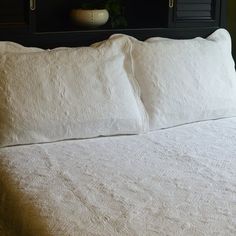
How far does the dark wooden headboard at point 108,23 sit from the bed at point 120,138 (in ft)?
0.30

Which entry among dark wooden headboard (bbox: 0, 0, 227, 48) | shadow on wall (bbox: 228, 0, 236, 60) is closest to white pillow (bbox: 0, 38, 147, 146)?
dark wooden headboard (bbox: 0, 0, 227, 48)

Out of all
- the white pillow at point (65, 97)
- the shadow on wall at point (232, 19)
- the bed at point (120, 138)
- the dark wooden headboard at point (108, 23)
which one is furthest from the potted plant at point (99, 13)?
the shadow on wall at point (232, 19)

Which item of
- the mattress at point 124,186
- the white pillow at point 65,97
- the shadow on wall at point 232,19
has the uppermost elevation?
the shadow on wall at point 232,19

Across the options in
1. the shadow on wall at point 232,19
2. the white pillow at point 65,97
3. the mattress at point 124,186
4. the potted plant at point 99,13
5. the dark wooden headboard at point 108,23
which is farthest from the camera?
the shadow on wall at point 232,19

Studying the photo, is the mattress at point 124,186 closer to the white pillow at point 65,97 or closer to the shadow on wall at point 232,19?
the white pillow at point 65,97

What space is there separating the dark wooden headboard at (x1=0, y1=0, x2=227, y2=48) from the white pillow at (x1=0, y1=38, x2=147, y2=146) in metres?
0.21

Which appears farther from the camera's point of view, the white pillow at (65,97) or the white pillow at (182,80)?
the white pillow at (182,80)

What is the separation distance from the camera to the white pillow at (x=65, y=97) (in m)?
2.22

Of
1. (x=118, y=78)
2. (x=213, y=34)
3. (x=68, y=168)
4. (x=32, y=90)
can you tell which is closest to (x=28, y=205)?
(x=68, y=168)

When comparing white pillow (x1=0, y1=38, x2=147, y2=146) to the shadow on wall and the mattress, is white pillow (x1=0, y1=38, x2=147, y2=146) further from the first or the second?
the shadow on wall

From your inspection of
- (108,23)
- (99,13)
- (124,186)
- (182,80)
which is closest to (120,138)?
(182,80)

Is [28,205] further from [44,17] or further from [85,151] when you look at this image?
[44,17]

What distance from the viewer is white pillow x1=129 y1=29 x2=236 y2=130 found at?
8.25 feet

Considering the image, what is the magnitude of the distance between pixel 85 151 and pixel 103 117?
0.21 meters
